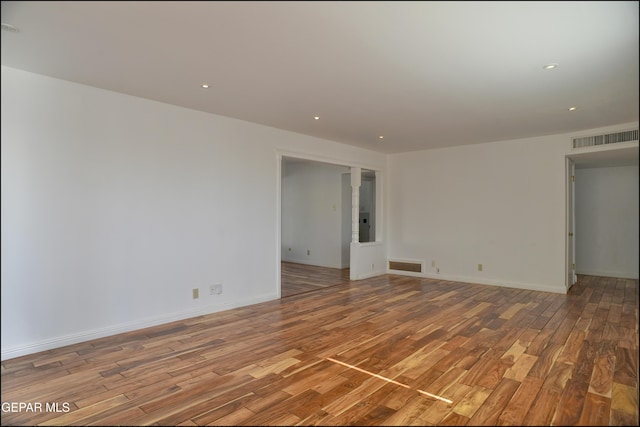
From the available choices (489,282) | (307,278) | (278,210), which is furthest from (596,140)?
(307,278)

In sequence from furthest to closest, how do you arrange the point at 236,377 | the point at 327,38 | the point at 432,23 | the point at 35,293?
the point at 35,293 < the point at 236,377 < the point at 327,38 < the point at 432,23

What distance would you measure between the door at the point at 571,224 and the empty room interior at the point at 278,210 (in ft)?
0.18

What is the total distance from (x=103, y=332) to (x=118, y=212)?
1.19m

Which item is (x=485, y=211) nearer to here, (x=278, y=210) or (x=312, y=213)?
(x=278, y=210)

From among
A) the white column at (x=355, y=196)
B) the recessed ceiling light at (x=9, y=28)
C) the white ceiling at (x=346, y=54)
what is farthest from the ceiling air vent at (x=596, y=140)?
the recessed ceiling light at (x=9, y=28)

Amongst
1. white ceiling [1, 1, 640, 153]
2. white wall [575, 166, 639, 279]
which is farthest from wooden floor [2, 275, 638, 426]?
white ceiling [1, 1, 640, 153]

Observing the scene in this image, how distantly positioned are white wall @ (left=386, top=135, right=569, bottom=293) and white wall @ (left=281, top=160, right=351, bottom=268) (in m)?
1.30

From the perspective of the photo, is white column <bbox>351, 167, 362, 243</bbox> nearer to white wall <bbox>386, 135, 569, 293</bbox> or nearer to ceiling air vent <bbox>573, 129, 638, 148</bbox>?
white wall <bbox>386, 135, 569, 293</bbox>

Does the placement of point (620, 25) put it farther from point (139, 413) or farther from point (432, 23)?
point (139, 413)

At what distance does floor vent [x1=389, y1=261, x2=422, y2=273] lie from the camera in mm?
6871

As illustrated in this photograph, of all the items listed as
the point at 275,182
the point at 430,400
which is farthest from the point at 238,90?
the point at 430,400

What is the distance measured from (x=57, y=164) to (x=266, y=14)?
2.44 m

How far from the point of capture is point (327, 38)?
2.39 meters

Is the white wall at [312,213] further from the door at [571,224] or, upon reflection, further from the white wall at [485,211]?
the door at [571,224]
